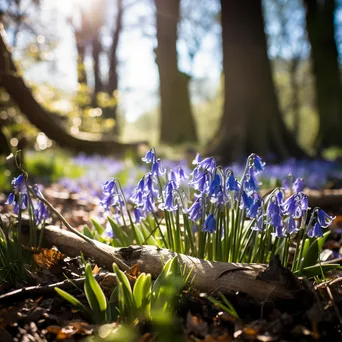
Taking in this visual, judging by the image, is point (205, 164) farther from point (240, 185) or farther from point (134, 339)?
point (134, 339)

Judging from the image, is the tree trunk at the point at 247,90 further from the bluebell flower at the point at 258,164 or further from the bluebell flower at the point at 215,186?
the bluebell flower at the point at 215,186

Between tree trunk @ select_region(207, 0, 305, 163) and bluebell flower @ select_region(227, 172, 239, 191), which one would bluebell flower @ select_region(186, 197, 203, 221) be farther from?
tree trunk @ select_region(207, 0, 305, 163)

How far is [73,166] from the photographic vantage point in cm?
788

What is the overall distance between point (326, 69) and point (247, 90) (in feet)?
25.0

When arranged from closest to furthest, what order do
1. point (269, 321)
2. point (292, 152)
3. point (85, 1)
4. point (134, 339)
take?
1. point (134, 339)
2. point (269, 321)
3. point (292, 152)
4. point (85, 1)

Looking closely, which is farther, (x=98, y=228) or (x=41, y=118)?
(x=41, y=118)

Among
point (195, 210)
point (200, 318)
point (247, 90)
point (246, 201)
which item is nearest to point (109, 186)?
point (195, 210)

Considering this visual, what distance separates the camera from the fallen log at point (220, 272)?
187 centimetres

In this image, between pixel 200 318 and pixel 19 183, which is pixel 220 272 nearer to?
pixel 200 318

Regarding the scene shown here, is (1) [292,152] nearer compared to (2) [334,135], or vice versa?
(1) [292,152]

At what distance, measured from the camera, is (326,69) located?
1530 cm

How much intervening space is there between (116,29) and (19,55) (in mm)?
11716

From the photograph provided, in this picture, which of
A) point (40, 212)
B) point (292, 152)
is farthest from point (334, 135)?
point (40, 212)

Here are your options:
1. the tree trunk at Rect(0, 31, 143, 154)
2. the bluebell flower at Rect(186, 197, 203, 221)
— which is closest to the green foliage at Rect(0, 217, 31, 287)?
the bluebell flower at Rect(186, 197, 203, 221)
